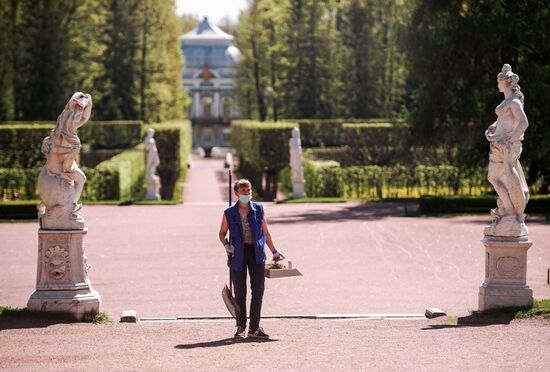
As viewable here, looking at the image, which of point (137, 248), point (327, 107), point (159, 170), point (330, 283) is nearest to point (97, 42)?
point (327, 107)

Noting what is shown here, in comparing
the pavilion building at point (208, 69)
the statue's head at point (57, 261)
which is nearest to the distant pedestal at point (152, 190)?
the statue's head at point (57, 261)

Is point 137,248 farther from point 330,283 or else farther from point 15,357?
point 15,357

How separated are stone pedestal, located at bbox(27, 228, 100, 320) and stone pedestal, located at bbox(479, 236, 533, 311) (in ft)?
15.2

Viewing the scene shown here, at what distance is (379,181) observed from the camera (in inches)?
1358

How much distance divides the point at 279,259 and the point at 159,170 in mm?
29402

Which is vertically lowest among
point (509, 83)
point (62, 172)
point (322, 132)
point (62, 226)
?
point (62, 226)

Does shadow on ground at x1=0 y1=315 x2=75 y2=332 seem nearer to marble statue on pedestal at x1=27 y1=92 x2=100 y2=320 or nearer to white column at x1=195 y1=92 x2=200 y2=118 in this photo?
marble statue on pedestal at x1=27 y1=92 x2=100 y2=320

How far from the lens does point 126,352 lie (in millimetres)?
9836

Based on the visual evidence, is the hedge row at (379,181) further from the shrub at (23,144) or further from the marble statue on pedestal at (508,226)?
the marble statue on pedestal at (508,226)

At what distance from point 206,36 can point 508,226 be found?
107m

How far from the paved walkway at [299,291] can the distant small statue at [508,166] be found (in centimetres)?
133

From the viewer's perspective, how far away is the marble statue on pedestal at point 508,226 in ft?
40.5

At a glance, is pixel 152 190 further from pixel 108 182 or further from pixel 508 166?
pixel 508 166

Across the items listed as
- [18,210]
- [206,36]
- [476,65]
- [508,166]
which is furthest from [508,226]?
[206,36]
